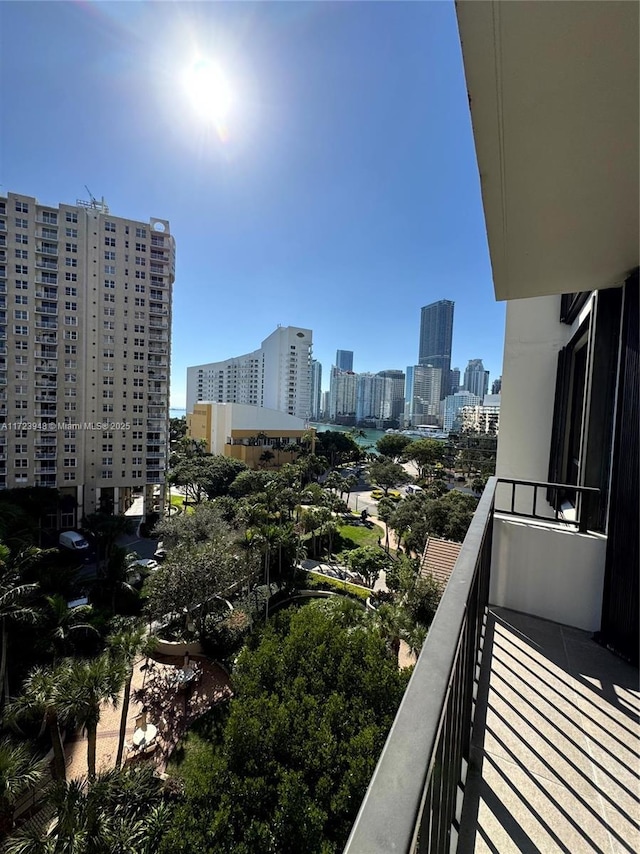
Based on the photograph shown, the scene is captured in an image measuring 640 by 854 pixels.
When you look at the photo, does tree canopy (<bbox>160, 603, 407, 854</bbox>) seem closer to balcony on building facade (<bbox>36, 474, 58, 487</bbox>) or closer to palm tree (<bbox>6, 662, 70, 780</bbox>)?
palm tree (<bbox>6, 662, 70, 780</bbox>)

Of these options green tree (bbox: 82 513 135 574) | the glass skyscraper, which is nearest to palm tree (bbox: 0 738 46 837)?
green tree (bbox: 82 513 135 574)

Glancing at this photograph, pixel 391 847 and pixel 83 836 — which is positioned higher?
pixel 391 847

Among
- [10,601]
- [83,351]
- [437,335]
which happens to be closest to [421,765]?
[10,601]

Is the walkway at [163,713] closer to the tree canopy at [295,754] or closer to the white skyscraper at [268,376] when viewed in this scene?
the tree canopy at [295,754]

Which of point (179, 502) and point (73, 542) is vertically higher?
point (73, 542)

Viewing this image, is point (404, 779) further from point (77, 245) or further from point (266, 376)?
point (266, 376)

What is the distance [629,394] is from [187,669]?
38.6ft

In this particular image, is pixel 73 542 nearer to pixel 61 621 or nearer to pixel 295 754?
pixel 61 621

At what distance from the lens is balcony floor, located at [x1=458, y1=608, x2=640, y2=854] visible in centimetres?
131

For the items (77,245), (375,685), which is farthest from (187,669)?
(77,245)

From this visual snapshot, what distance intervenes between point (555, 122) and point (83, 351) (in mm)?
26772

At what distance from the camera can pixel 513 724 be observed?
177 cm

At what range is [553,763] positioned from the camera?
5.20 feet

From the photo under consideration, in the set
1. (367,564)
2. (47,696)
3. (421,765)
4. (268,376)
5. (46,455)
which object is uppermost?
(268,376)
